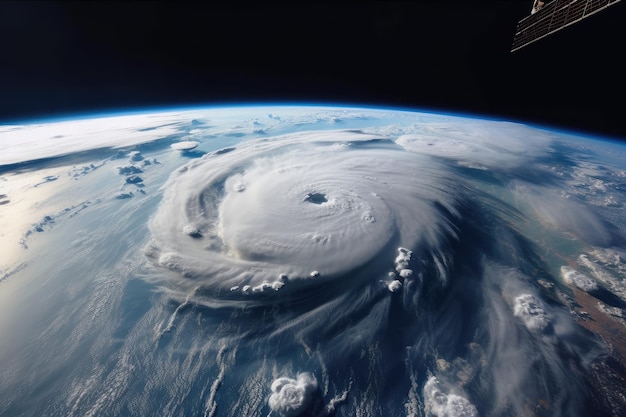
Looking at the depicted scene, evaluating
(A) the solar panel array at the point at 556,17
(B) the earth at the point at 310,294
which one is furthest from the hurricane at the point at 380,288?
(A) the solar panel array at the point at 556,17

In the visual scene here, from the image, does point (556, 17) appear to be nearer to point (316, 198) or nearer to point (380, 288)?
point (380, 288)

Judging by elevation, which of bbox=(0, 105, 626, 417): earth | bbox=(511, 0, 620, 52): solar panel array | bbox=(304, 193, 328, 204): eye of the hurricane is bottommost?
bbox=(0, 105, 626, 417): earth

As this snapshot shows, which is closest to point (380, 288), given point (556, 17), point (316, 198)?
point (556, 17)

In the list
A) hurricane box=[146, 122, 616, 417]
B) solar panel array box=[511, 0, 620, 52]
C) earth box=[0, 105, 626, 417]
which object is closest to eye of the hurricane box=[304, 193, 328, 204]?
hurricane box=[146, 122, 616, 417]

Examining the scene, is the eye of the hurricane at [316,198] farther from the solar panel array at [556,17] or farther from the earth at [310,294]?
the solar panel array at [556,17]

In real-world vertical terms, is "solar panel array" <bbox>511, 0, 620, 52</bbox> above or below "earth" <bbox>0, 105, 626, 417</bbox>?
above

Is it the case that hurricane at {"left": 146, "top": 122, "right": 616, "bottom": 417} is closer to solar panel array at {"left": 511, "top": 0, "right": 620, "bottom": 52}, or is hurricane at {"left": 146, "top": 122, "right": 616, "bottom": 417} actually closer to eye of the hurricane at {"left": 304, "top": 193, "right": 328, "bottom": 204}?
Result: eye of the hurricane at {"left": 304, "top": 193, "right": 328, "bottom": 204}

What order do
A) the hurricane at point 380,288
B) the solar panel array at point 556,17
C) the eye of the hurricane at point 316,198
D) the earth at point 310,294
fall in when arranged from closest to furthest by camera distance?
the solar panel array at point 556,17
the earth at point 310,294
the hurricane at point 380,288
the eye of the hurricane at point 316,198
